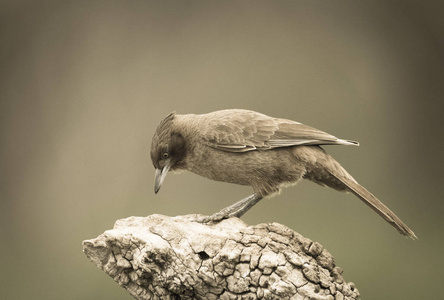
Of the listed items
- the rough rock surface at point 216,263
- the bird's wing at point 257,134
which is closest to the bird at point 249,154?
the bird's wing at point 257,134

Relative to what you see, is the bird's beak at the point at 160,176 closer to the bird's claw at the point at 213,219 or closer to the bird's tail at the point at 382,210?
the bird's claw at the point at 213,219

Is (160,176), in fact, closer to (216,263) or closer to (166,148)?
(166,148)

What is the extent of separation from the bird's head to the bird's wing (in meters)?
0.24

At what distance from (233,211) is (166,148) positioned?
0.83 m

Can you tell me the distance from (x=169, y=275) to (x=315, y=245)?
1189 mm

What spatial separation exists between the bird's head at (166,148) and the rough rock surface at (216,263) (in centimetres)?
56

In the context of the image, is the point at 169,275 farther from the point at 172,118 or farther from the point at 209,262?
the point at 172,118

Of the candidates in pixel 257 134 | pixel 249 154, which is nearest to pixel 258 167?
pixel 249 154

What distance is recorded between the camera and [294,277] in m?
4.16

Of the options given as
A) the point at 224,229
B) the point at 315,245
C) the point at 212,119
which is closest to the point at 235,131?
the point at 212,119

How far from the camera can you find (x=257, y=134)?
191 inches

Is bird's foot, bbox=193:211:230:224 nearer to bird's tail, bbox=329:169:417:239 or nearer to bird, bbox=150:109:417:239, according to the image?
bird, bbox=150:109:417:239

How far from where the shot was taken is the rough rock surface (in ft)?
13.7

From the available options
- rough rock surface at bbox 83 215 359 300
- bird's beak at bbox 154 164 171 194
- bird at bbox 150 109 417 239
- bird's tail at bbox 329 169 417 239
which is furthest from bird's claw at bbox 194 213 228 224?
bird's tail at bbox 329 169 417 239
